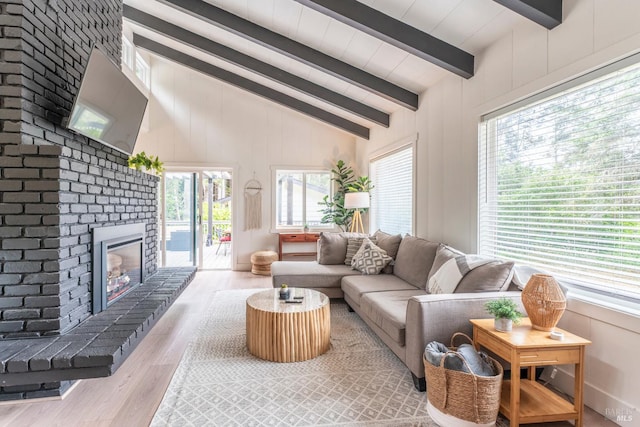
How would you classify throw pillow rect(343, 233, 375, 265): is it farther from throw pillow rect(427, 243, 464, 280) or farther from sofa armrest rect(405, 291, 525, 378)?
sofa armrest rect(405, 291, 525, 378)

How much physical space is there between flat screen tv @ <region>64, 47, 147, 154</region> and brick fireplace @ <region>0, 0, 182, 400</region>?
0.20 meters

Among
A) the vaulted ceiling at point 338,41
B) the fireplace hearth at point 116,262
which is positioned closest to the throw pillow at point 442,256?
the vaulted ceiling at point 338,41

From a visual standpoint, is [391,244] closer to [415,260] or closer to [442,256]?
[415,260]

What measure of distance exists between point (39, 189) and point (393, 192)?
408cm

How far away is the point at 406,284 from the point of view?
3246 millimetres

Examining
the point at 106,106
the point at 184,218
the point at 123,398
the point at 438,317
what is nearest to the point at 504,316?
the point at 438,317

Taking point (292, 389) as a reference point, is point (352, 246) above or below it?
above

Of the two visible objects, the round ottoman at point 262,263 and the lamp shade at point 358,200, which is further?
the round ottoman at point 262,263

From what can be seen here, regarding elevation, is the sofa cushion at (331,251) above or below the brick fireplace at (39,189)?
below

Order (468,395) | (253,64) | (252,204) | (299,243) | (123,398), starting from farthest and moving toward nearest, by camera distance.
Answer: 1. (299,243)
2. (252,204)
3. (253,64)
4. (123,398)
5. (468,395)

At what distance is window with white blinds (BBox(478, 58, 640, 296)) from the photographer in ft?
5.89

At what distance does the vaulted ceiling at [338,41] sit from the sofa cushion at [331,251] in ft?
6.43

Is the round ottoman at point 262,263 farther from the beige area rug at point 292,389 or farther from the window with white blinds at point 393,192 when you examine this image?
the beige area rug at point 292,389

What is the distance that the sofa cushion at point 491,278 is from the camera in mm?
2271
